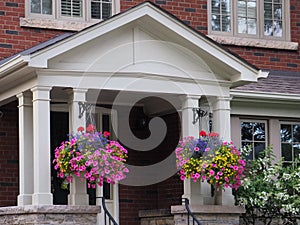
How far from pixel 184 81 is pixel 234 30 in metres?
3.52

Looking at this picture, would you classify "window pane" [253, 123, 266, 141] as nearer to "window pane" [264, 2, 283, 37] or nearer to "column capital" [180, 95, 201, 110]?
"column capital" [180, 95, 201, 110]

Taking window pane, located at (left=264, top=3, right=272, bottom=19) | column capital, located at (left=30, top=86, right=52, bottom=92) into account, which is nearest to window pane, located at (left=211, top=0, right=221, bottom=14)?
window pane, located at (left=264, top=3, right=272, bottom=19)

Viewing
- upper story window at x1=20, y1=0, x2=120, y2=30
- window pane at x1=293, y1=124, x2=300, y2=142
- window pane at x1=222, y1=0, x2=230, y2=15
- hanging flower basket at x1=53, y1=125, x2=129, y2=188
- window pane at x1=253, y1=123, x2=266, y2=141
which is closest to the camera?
hanging flower basket at x1=53, y1=125, x2=129, y2=188

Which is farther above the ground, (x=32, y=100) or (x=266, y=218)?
(x=32, y=100)

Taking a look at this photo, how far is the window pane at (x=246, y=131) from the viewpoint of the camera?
13.8 metres

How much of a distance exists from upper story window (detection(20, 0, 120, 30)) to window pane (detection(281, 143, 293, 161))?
381cm

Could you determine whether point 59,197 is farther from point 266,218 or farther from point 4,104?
A: point 266,218

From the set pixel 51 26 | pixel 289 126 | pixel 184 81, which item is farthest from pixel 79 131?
pixel 289 126

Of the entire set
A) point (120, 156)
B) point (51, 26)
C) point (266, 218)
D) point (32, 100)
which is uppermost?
point (51, 26)

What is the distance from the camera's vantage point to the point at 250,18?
15391 millimetres

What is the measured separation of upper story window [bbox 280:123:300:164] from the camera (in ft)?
46.6

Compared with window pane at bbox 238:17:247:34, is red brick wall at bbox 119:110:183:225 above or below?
below

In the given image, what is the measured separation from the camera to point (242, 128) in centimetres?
1385

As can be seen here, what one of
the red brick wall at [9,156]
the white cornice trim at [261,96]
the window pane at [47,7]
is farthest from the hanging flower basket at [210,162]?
the window pane at [47,7]
